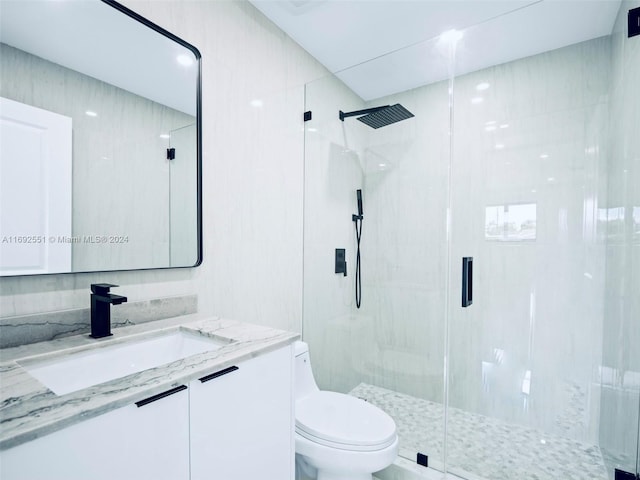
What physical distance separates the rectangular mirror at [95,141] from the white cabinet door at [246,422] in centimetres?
64

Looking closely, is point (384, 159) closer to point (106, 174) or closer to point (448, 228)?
point (448, 228)

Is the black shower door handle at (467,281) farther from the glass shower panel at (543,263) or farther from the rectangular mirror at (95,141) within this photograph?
the rectangular mirror at (95,141)

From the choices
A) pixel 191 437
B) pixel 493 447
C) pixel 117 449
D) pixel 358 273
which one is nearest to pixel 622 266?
pixel 493 447

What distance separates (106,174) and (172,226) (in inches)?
12.5

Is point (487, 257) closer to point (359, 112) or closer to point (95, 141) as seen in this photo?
point (359, 112)

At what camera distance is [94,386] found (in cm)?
72

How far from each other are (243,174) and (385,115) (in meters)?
1.14

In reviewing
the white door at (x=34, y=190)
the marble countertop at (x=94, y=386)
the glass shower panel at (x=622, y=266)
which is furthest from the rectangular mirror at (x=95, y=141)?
the glass shower panel at (x=622, y=266)

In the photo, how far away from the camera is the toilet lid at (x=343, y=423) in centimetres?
137

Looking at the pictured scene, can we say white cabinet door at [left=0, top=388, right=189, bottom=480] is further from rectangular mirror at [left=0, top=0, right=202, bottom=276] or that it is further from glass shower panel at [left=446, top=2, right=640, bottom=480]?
glass shower panel at [left=446, top=2, right=640, bottom=480]

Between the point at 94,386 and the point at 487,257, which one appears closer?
the point at 94,386

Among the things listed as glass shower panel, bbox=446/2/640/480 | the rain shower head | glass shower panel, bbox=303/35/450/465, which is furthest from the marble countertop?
the rain shower head

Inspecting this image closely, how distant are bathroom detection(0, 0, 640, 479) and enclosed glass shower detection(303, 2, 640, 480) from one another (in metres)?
0.01

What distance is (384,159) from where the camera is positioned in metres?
2.32
